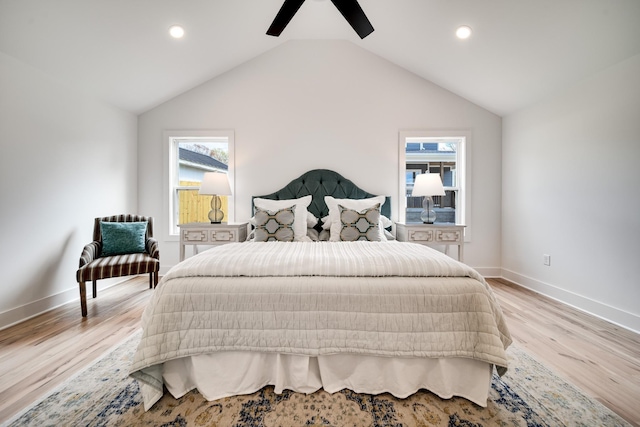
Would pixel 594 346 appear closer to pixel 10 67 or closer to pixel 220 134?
pixel 220 134

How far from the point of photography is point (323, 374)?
1446 millimetres

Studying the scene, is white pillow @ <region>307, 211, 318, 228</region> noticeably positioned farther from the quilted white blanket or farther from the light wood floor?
the light wood floor

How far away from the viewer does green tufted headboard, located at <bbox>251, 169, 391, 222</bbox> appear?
3604mm

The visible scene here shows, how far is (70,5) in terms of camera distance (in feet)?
6.94

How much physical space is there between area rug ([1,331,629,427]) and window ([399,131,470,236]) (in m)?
2.52

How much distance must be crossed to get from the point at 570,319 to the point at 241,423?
2854 mm

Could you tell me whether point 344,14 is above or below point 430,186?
above

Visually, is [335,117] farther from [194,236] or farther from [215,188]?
[194,236]

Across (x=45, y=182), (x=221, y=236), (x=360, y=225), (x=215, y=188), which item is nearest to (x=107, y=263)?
(x=45, y=182)

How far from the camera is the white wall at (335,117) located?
12.2ft

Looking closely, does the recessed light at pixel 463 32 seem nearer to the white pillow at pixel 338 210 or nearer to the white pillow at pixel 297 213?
the white pillow at pixel 338 210

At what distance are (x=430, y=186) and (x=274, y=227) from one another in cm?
192

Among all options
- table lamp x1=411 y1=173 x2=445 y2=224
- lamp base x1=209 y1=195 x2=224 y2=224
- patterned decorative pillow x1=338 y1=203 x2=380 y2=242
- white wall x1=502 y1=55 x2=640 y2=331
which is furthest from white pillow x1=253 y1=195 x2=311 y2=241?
white wall x1=502 y1=55 x2=640 y2=331

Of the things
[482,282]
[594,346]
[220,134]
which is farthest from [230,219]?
[594,346]
